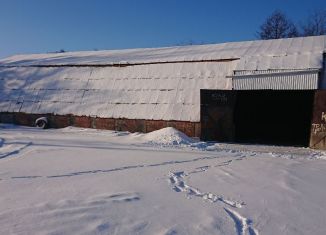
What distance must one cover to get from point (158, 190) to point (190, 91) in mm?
10320

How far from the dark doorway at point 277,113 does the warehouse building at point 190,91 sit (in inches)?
2.0

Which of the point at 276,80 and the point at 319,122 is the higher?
the point at 276,80

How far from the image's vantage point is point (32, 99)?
816 inches

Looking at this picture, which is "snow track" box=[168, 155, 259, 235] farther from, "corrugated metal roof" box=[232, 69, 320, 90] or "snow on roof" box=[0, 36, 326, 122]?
"snow on roof" box=[0, 36, 326, 122]

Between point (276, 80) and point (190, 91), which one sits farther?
point (190, 91)

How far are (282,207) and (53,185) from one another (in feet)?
13.6

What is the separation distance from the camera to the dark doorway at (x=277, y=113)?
1991cm

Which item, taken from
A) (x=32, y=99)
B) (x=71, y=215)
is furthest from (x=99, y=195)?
(x=32, y=99)

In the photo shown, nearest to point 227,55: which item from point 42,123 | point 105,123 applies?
point 105,123

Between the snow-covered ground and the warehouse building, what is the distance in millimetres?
3251

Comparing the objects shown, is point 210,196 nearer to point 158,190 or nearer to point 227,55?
point 158,190

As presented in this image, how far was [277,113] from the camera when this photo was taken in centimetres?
2092

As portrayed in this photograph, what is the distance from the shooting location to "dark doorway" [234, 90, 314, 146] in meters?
19.9

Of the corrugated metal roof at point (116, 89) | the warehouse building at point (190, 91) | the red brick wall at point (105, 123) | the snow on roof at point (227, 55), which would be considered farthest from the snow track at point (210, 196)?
the snow on roof at point (227, 55)
